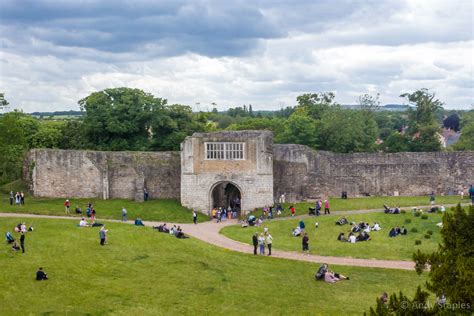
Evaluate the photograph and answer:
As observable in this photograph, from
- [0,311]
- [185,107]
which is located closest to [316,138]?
[185,107]

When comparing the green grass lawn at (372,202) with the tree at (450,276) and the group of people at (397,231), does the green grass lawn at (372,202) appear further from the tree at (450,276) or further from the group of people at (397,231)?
the tree at (450,276)

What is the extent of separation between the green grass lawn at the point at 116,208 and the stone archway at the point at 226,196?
3.86m

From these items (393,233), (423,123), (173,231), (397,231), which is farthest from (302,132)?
(173,231)

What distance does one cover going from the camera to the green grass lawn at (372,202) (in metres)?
52.7

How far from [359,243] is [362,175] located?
66.2ft

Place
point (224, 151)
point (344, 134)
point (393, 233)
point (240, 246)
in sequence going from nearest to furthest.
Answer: point (240, 246), point (393, 233), point (224, 151), point (344, 134)

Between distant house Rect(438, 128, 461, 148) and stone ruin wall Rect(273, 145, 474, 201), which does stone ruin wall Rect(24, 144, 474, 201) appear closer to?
stone ruin wall Rect(273, 145, 474, 201)

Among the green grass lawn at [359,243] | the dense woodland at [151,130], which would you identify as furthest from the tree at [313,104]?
the green grass lawn at [359,243]

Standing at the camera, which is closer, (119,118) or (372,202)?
(372,202)

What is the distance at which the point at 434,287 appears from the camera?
16000 mm

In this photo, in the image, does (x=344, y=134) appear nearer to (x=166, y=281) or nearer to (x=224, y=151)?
(x=224, y=151)

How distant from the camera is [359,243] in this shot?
39.9m

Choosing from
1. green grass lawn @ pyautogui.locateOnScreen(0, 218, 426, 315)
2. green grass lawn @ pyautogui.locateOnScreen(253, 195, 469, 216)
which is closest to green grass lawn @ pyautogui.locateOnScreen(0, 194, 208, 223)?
green grass lawn @ pyautogui.locateOnScreen(253, 195, 469, 216)

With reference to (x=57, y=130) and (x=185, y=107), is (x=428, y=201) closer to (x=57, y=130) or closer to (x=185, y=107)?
(x=185, y=107)
